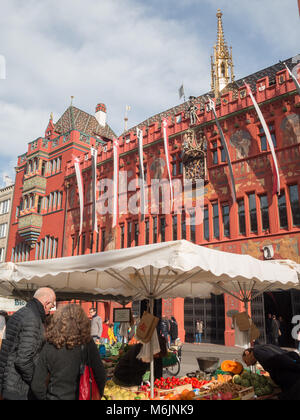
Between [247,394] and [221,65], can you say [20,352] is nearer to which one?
[247,394]

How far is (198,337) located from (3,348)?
18.4 metres

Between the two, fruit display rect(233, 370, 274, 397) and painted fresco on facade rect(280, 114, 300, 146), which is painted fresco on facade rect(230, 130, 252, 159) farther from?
fruit display rect(233, 370, 274, 397)

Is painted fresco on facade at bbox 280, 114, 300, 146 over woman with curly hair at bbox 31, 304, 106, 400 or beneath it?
over

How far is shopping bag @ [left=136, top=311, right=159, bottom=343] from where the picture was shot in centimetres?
568

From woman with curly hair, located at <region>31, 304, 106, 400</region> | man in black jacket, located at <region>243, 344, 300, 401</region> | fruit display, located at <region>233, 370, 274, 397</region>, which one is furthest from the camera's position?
fruit display, located at <region>233, 370, 274, 397</region>

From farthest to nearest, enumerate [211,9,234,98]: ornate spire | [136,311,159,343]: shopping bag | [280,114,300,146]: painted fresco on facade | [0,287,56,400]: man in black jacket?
1. [211,9,234,98]: ornate spire
2. [280,114,300,146]: painted fresco on facade
3. [136,311,159,343]: shopping bag
4. [0,287,56,400]: man in black jacket

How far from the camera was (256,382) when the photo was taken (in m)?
5.53

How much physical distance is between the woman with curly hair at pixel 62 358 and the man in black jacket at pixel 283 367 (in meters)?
2.37

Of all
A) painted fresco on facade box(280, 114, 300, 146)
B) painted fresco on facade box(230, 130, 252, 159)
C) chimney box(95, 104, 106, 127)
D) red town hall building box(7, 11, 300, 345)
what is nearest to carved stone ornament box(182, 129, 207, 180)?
red town hall building box(7, 11, 300, 345)

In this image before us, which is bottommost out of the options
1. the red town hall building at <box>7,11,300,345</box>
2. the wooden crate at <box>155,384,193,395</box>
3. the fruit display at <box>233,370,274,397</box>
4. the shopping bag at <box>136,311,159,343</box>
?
the wooden crate at <box>155,384,193,395</box>

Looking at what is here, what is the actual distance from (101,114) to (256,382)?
3873cm

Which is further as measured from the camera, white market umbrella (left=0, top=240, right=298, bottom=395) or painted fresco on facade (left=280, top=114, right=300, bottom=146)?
painted fresco on facade (left=280, top=114, right=300, bottom=146)
